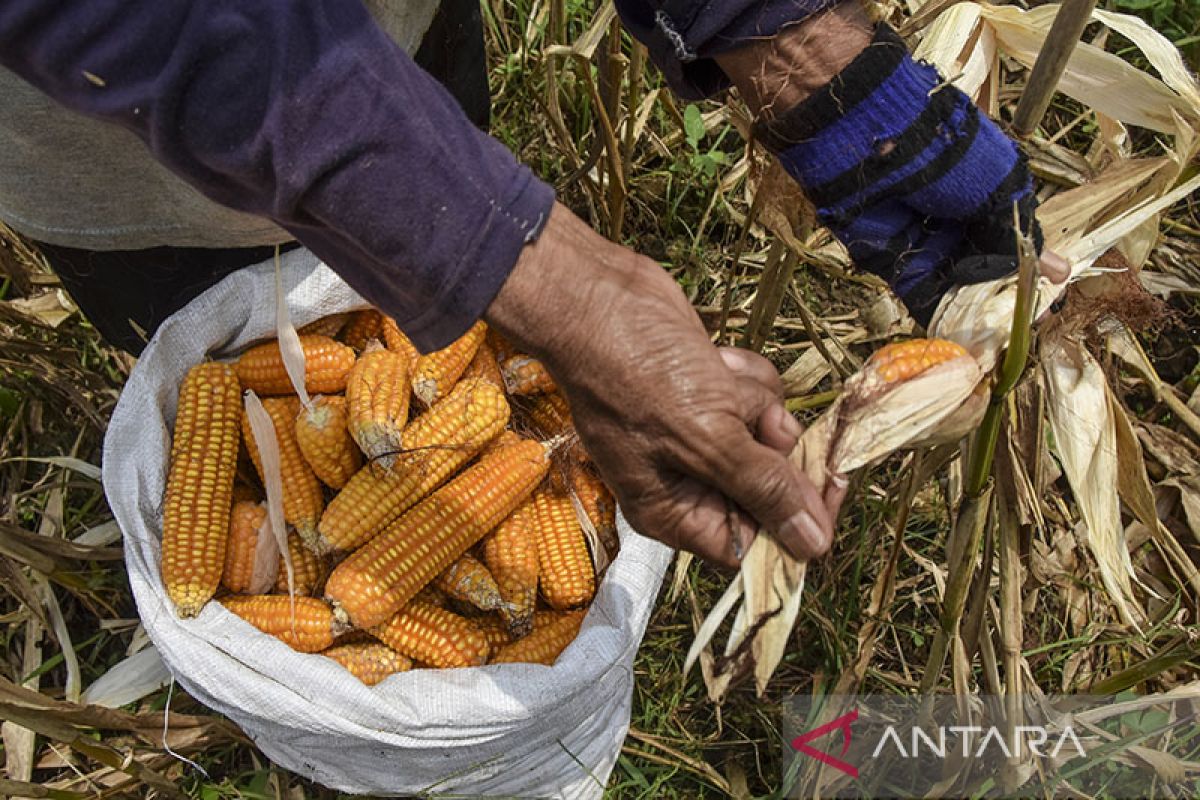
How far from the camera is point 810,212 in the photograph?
2080 millimetres

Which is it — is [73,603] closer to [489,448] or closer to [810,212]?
[489,448]

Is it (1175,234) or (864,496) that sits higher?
(1175,234)

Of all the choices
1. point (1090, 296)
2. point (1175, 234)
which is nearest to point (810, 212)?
point (1090, 296)

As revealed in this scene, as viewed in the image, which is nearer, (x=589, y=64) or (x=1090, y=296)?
(x=1090, y=296)

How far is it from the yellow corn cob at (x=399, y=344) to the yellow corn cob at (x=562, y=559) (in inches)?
19.3

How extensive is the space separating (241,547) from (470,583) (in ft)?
1.76

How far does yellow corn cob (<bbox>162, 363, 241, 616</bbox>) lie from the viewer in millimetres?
2053

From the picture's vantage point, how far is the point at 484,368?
2.50 meters

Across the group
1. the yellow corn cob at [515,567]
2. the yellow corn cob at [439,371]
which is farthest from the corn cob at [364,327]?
the yellow corn cob at [515,567]

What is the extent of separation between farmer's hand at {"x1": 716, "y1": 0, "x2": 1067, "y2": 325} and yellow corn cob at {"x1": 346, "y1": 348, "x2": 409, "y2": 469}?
3.32 ft

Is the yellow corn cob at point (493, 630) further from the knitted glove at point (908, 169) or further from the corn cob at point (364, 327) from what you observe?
the knitted glove at point (908, 169)

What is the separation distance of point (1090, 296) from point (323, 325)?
70.2 inches

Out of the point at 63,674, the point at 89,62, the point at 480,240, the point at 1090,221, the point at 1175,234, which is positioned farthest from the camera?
the point at 1175,234

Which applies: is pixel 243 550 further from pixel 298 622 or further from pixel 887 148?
pixel 887 148
